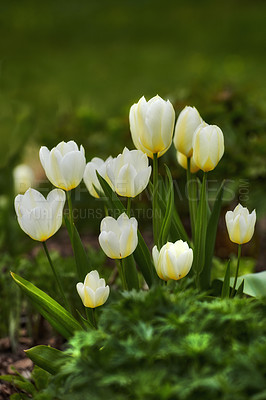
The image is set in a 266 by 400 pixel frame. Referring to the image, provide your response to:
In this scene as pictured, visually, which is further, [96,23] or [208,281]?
[96,23]

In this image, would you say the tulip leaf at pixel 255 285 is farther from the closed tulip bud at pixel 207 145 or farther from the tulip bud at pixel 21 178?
the tulip bud at pixel 21 178

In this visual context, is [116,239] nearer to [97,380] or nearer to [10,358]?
[97,380]

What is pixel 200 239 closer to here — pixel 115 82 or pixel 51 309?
pixel 51 309

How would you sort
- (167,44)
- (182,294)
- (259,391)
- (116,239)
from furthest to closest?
(167,44), (116,239), (182,294), (259,391)

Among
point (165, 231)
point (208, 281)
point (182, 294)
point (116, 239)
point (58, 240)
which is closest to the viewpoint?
point (182, 294)

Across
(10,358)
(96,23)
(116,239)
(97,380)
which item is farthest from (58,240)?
(96,23)
